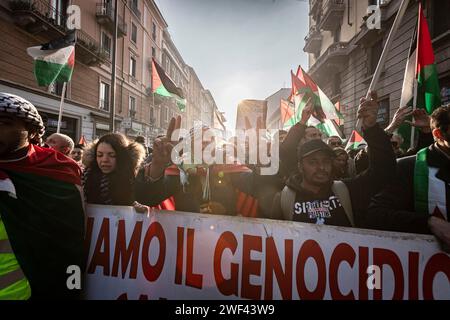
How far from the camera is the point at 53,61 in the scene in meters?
5.67

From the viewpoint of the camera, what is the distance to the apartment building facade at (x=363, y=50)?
892 centimetres

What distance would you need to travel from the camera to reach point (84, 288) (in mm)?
1962

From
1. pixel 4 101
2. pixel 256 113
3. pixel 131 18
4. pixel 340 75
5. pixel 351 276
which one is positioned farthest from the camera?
pixel 131 18

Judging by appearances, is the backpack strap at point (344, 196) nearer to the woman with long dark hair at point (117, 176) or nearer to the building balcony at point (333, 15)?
the woman with long dark hair at point (117, 176)

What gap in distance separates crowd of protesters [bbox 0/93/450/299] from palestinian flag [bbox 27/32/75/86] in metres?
4.09

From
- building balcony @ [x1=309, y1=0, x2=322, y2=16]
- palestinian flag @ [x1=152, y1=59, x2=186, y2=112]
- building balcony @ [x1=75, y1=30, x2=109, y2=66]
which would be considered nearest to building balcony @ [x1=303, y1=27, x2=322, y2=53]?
building balcony @ [x1=309, y1=0, x2=322, y2=16]

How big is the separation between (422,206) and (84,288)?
2290 millimetres

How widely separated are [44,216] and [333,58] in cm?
1724

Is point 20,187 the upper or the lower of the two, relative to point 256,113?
lower

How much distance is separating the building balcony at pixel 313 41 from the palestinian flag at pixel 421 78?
1898 centimetres

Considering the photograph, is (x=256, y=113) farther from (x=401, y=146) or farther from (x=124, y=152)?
(x=401, y=146)

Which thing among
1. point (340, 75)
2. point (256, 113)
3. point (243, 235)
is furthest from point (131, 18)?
point (243, 235)

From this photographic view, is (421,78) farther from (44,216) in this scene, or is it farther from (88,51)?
(88,51)

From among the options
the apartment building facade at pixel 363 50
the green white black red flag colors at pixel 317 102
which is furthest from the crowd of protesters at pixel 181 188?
the apartment building facade at pixel 363 50
